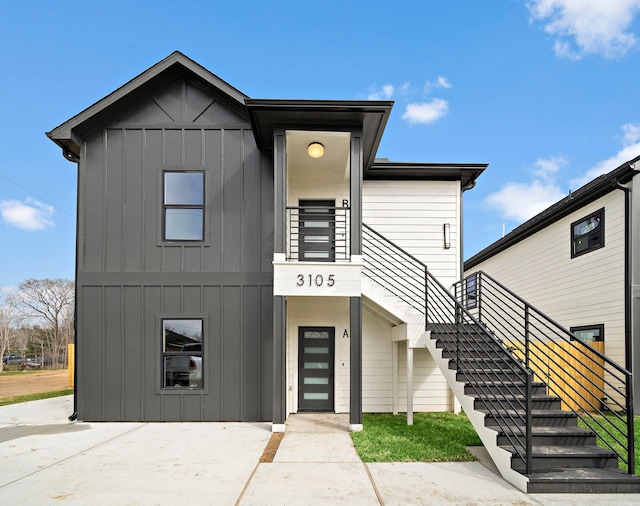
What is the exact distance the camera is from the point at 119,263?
9273 mm

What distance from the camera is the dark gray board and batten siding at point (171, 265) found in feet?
29.7


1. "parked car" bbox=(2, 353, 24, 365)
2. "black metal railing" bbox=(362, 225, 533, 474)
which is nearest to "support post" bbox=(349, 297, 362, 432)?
"black metal railing" bbox=(362, 225, 533, 474)

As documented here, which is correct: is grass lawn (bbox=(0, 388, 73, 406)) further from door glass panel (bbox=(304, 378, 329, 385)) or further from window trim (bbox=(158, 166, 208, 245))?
door glass panel (bbox=(304, 378, 329, 385))

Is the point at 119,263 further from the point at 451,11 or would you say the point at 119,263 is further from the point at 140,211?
the point at 451,11

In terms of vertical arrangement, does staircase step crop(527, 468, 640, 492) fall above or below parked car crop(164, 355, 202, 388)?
below

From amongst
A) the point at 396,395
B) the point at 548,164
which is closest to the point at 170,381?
the point at 396,395

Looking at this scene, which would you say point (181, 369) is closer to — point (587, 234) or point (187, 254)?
point (187, 254)

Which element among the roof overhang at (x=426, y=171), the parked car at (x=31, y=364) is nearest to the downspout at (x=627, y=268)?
the roof overhang at (x=426, y=171)

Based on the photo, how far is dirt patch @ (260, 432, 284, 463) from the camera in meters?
6.37

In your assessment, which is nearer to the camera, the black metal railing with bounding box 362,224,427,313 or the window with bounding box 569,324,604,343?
the black metal railing with bounding box 362,224,427,313

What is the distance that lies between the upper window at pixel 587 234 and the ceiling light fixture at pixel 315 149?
6799 mm

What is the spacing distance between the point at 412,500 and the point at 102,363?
677cm

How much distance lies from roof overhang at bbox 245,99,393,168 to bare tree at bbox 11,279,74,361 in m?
36.4

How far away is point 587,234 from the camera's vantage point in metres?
11.4
